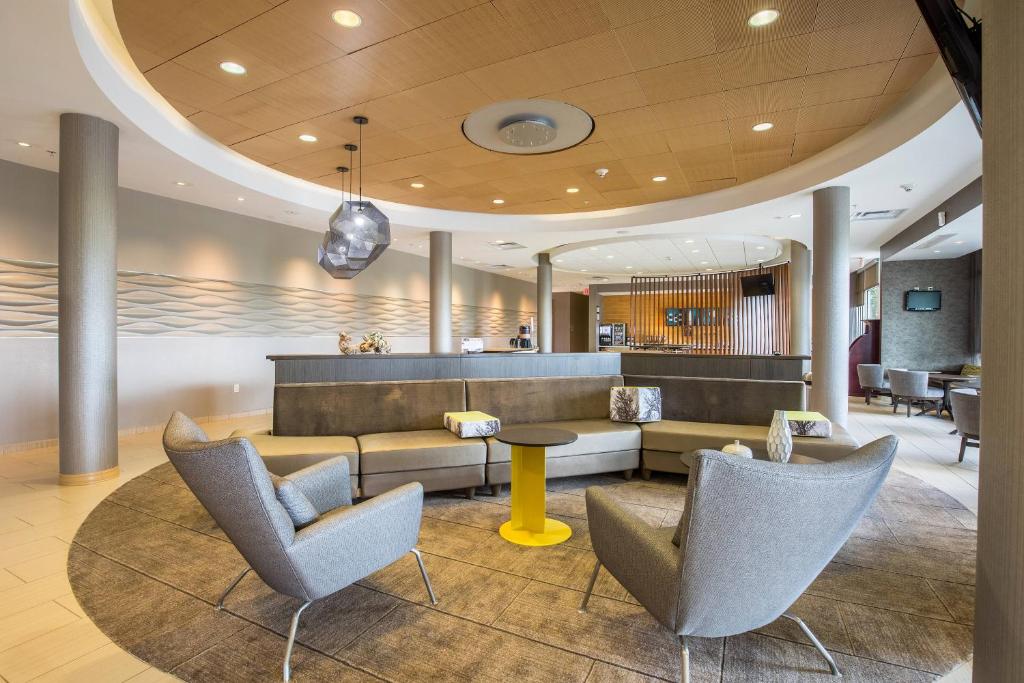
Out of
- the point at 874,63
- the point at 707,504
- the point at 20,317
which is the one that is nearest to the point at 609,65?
the point at 874,63

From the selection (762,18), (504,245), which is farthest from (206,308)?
(762,18)

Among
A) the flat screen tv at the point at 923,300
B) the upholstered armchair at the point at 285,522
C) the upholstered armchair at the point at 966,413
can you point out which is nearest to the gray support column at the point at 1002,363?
the upholstered armchair at the point at 285,522

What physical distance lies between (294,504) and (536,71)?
360 cm

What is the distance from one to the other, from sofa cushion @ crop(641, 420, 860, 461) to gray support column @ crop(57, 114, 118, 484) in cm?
499

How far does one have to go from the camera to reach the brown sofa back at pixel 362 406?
4254 millimetres

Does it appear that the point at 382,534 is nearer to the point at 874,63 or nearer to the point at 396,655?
the point at 396,655

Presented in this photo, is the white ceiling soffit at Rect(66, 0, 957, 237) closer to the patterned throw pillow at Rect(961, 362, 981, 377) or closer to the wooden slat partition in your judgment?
the patterned throw pillow at Rect(961, 362, 981, 377)

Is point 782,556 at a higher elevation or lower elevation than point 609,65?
lower

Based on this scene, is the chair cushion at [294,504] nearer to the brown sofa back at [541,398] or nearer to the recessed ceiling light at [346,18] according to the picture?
the brown sofa back at [541,398]

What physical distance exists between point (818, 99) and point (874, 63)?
0.62 metres

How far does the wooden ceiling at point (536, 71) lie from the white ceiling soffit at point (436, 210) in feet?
0.72

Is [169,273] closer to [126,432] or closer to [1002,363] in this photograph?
[126,432]

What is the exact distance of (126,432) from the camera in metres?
6.57

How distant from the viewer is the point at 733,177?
686 cm
